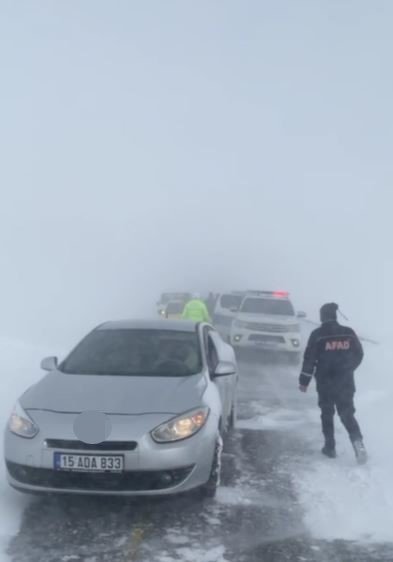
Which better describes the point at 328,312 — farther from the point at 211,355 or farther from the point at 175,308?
the point at 175,308

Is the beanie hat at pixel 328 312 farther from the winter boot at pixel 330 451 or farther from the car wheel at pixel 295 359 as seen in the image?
the car wheel at pixel 295 359

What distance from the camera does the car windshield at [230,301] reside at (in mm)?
20922

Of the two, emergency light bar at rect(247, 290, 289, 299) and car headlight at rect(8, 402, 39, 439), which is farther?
emergency light bar at rect(247, 290, 289, 299)

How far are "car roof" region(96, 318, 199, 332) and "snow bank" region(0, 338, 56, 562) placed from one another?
1.78 meters

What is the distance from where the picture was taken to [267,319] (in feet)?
54.8

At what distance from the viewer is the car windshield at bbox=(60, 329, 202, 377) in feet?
20.7

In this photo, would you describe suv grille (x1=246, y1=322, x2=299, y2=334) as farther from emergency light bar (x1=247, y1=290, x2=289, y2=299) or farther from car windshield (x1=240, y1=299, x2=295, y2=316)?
emergency light bar (x1=247, y1=290, x2=289, y2=299)

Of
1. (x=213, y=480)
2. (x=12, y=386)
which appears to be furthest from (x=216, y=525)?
(x=12, y=386)

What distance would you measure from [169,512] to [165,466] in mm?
569

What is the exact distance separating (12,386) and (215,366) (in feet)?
15.7

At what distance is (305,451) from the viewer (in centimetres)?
743

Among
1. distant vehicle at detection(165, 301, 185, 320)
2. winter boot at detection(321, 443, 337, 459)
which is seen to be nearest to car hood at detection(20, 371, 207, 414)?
winter boot at detection(321, 443, 337, 459)

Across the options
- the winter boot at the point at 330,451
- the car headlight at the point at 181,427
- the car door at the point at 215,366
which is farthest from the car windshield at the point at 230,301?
the car headlight at the point at 181,427

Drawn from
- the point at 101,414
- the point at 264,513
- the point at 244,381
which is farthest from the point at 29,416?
the point at 244,381
